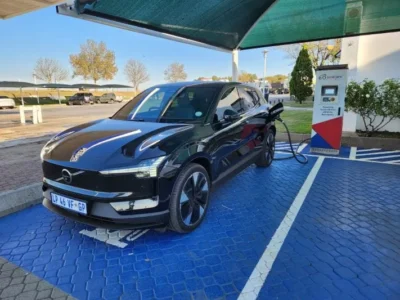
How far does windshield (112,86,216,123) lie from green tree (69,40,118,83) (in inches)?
1815

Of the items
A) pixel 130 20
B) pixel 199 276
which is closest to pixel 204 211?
Result: pixel 199 276

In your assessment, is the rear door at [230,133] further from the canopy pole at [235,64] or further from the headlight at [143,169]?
the canopy pole at [235,64]

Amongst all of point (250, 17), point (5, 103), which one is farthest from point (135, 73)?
point (250, 17)

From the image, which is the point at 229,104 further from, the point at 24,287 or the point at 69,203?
the point at 24,287

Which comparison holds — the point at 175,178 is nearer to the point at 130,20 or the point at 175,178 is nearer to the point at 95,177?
the point at 95,177

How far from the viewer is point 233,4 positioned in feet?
20.0

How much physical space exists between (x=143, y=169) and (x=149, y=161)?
0.09 m

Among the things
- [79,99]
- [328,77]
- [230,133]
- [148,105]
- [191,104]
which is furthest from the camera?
[79,99]

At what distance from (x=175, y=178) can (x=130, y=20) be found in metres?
4.35

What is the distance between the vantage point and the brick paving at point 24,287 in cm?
212

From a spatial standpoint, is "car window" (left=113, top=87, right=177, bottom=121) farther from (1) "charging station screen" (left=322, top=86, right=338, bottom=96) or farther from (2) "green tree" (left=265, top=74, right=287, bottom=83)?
(2) "green tree" (left=265, top=74, right=287, bottom=83)

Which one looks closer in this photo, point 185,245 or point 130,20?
point 185,245

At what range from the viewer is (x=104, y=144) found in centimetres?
269

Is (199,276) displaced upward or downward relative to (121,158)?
downward
